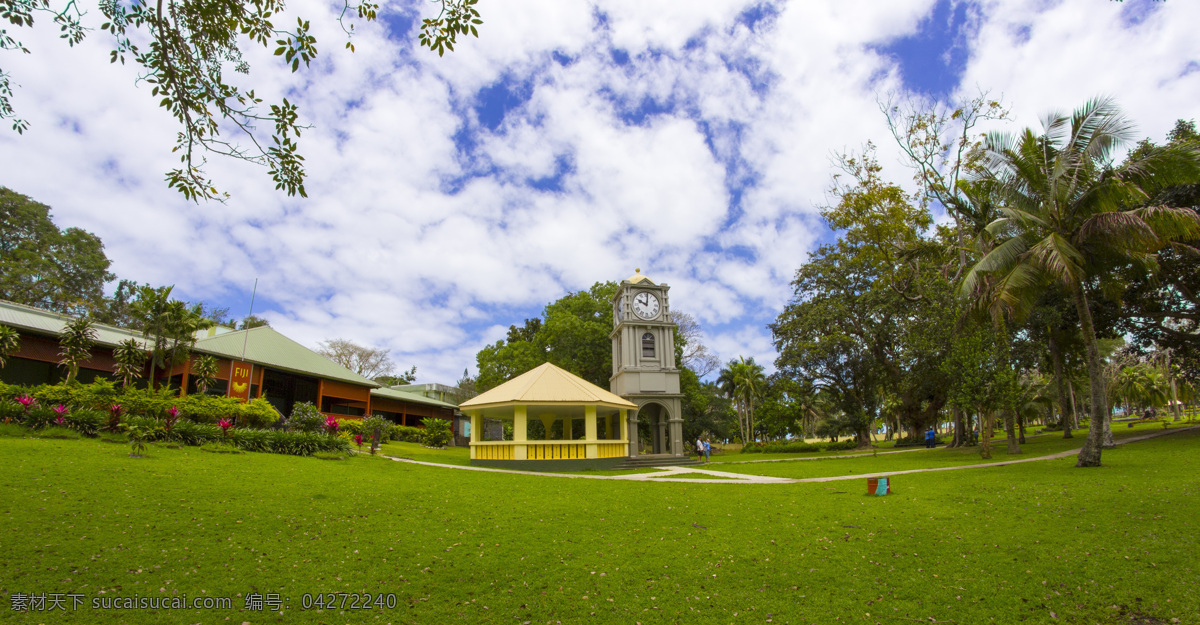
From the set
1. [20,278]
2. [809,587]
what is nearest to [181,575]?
[809,587]

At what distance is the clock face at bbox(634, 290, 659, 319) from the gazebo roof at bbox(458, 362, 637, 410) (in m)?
6.00

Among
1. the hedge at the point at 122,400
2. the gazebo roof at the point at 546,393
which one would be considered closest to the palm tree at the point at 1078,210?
the gazebo roof at the point at 546,393

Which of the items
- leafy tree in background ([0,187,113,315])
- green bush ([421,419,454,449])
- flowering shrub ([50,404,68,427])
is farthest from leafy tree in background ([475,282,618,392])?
leafy tree in background ([0,187,113,315])

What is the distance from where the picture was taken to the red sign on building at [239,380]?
28297mm

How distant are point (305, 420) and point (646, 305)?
16244 mm

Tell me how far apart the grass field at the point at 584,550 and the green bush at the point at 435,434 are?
75.0 ft

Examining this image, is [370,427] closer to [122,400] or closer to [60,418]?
[122,400]

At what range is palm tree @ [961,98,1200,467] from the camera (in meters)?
14.5

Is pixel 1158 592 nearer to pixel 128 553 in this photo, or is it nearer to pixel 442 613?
pixel 442 613

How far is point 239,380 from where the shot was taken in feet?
93.7

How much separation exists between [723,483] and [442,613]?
11.0 meters

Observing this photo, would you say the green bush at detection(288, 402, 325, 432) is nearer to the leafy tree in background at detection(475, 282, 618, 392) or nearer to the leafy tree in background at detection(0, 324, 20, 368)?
the leafy tree in background at detection(0, 324, 20, 368)

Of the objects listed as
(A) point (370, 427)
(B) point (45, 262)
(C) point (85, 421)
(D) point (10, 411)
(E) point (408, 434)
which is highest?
(B) point (45, 262)

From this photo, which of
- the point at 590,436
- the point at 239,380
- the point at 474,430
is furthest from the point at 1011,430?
the point at 239,380
